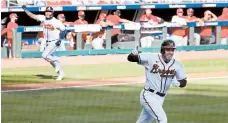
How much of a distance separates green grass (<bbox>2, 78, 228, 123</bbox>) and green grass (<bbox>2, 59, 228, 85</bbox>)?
212cm

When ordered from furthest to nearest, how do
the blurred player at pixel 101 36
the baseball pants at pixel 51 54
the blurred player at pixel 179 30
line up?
the blurred player at pixel 179 30, the blurred player at pixel 101 36, the baseball pants at pixel 51 54

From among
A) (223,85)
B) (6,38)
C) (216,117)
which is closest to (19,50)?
(6,38)

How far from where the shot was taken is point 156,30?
79.9 ft

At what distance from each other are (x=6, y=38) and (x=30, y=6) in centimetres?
134

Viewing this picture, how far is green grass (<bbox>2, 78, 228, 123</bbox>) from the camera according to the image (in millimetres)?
12148

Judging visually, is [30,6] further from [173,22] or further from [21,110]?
[21,110]

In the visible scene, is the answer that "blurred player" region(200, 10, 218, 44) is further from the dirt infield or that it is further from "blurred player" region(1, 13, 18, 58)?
"blurred player" region(1, 13, 18, 58)

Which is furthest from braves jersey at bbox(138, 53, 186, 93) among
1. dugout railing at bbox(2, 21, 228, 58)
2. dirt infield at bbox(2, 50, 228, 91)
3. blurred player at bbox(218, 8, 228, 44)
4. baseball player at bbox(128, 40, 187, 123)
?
blurred player at bbox(218, 8, 228, 44)

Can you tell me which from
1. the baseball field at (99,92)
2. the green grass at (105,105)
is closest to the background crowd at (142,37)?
the baseball field at (99,92)

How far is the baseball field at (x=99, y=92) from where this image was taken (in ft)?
40.9

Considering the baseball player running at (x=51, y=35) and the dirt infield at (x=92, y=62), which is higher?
the baseball player running at (x=51, y=35)

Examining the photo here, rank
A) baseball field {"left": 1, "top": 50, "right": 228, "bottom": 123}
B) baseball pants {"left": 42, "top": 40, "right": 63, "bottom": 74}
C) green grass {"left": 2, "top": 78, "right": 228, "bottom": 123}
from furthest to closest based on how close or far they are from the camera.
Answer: baseball pants {"left": 42, "top": 40, "right": 63, "bottom": 74}, baseball field {"left": 1, "top": 50, "right": 228, "bottom": 123}, green grass {"left": 2, "top": 78, "right": 228, "bottom": 123}

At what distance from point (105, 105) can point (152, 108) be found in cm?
430

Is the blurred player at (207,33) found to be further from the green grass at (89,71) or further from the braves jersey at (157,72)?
the braves jersey at (157,72)
